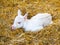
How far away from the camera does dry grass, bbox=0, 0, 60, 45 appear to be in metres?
4.02

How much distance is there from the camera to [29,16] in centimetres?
476

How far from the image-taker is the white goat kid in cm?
427

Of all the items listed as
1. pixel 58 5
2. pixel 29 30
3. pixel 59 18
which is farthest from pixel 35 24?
pixel 58 5

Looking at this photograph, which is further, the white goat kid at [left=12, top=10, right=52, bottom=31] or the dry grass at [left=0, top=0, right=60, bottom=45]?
the white goat kid at [left=12, top=10, right=52, bottom=31]

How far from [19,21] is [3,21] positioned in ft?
1.23

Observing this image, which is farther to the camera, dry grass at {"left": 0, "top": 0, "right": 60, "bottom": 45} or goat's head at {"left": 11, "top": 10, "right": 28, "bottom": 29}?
goat's head at {"left": 11, "top": 10, "right": 28, "bottom": 29}

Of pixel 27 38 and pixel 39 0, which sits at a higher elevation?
pixel 39 0

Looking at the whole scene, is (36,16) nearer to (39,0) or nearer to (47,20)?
(47,20)

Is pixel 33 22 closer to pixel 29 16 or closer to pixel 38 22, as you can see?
pixel 38 22

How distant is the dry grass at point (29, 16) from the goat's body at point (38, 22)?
0.10m

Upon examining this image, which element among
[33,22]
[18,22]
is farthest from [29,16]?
[18,22]

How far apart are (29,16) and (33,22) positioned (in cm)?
43

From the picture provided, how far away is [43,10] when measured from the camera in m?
4.89

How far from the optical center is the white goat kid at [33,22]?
14.0 ft
